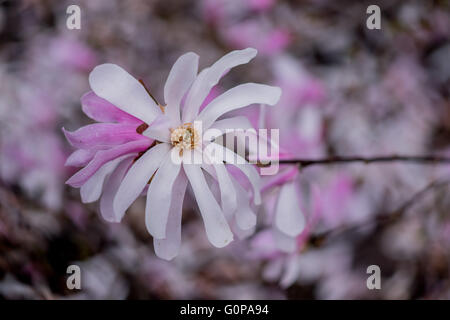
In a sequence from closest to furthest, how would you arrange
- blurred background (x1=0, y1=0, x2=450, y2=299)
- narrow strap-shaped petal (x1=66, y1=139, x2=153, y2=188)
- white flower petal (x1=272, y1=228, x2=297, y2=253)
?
1. narrow strap-shaped petal (x1=66, y1=139, x2=153, y2=188)
2. white flower petal (x1=272, y1=228, x2=297, y2=253)
3. blurred background (x1=0, y1=0, x2=450, y2=299)

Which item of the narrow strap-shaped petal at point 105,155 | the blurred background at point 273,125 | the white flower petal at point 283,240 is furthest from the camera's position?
the blurred background at point 273,125

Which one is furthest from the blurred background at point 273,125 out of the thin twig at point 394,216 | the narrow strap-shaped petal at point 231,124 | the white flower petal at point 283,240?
the narrow strap-shaped petal at point 231,124

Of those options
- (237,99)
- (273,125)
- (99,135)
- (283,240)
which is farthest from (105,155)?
(273,125)

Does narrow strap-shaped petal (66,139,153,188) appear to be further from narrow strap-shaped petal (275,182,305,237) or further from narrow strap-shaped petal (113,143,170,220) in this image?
narrow strap-shaped petal (275,182,305,237)

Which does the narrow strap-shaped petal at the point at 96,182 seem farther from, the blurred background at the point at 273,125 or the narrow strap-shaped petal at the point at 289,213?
the blurred background at the point at 273,125

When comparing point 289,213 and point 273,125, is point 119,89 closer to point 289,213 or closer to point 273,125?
point 289,213

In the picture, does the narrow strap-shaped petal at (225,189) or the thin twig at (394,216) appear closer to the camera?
the narrow strap-shaped petal at (225,189)

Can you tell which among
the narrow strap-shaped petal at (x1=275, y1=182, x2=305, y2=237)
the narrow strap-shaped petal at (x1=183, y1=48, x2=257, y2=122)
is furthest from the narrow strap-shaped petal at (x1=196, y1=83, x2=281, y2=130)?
the narrow strap-shaped petal at (x1=275, y1=182, x2=305, y2=237)
